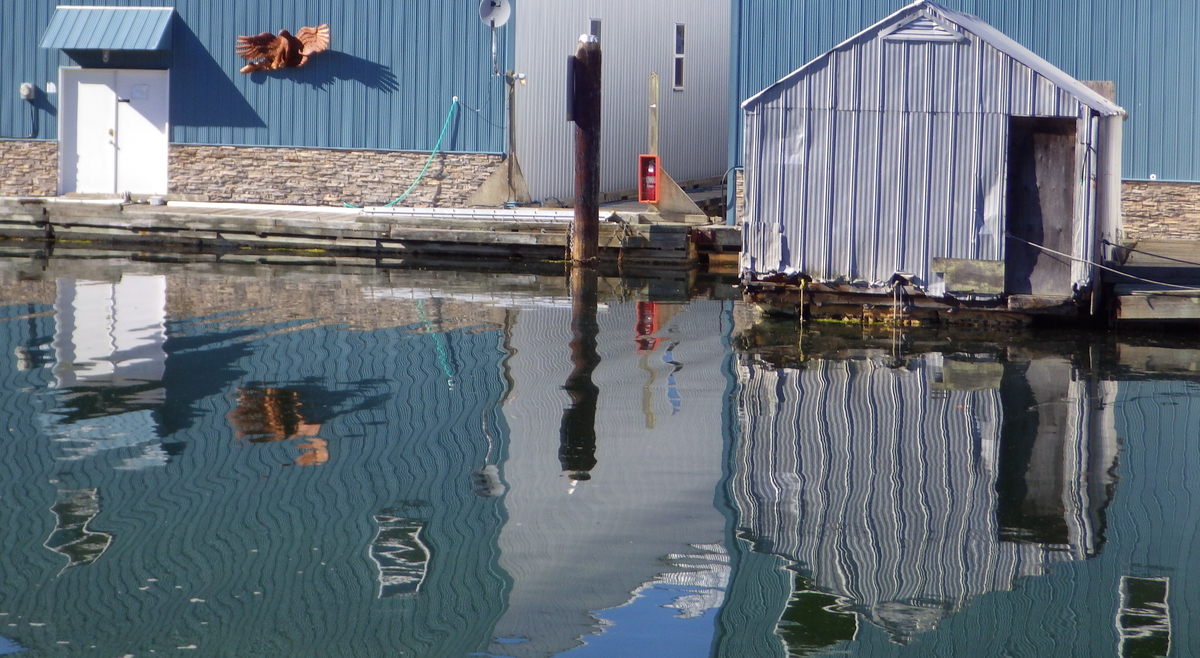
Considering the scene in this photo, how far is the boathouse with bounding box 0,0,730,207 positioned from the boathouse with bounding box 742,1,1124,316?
7652 millimetres

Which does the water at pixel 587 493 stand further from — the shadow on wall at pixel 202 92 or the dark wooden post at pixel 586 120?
the shadow on wall at pixel 202 92

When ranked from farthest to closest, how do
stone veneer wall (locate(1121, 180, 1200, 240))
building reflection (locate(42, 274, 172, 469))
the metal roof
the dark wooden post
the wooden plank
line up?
stone veneer wall (locate(1121, 180, 1200, 240)) → the dark wooden post → the wooden plank → the metal roof → building reflection (locate(42, 274, 172, 469))

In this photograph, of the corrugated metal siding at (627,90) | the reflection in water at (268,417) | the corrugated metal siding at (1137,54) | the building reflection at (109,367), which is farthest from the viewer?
the corrugated metal siding at (627,90)

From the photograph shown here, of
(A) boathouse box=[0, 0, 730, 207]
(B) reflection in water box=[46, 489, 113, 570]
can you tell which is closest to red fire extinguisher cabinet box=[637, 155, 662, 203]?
(A) boathouse box=[0, 0, 730, 207]

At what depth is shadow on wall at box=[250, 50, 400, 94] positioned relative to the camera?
66.0ft

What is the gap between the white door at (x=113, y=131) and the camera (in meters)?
21.0

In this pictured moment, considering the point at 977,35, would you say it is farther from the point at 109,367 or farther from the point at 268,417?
the point at 109,367

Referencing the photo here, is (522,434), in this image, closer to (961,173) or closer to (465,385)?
(465,385)

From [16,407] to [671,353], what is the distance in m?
5.38

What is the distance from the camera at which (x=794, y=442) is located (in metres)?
8.17

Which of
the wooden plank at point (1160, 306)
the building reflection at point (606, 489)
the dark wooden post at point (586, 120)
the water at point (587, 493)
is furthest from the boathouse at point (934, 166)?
the dark wooden post at point (586, 120)

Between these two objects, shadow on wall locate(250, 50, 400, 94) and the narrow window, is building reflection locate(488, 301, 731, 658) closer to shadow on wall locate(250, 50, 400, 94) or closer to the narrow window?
shadow on wall locate(250, 50, 400, 94)

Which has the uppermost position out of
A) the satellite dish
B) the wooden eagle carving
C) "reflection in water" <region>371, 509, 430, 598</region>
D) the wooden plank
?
the satellite dish

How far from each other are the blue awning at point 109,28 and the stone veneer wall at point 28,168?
5.86ft
